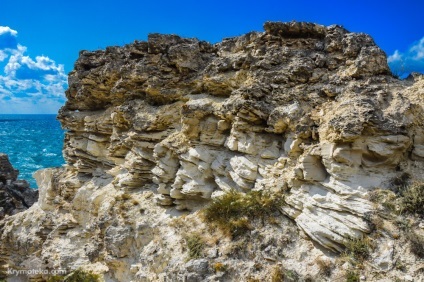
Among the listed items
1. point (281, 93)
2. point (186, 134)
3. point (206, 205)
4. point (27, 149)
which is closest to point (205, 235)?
point (206, 205)

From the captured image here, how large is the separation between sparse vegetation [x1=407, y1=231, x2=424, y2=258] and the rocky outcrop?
32.2m

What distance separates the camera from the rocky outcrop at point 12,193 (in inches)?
1291

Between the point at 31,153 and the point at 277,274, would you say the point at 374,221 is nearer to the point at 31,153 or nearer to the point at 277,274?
the point at 277,274

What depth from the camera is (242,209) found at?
12094 mm

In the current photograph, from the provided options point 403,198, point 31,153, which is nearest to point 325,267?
point 403,198

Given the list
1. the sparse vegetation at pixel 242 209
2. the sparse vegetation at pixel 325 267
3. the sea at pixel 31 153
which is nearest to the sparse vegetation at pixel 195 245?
the sparse vegetation at pixel 242 209

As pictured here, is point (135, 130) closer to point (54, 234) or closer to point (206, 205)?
point (206, 205)

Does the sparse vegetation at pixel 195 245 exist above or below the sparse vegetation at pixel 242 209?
below

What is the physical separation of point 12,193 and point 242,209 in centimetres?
3194

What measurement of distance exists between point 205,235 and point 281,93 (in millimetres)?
6236

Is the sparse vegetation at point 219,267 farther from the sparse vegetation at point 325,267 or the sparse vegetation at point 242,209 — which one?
the sparse vegetation at point 325,267

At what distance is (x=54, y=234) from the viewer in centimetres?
2047

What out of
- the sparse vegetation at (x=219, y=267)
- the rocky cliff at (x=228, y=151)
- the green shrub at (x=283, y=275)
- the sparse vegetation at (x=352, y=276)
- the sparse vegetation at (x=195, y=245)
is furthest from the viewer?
the sparse vegetation at (x=195, y=245)

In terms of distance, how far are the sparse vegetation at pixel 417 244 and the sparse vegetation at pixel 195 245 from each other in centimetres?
656
